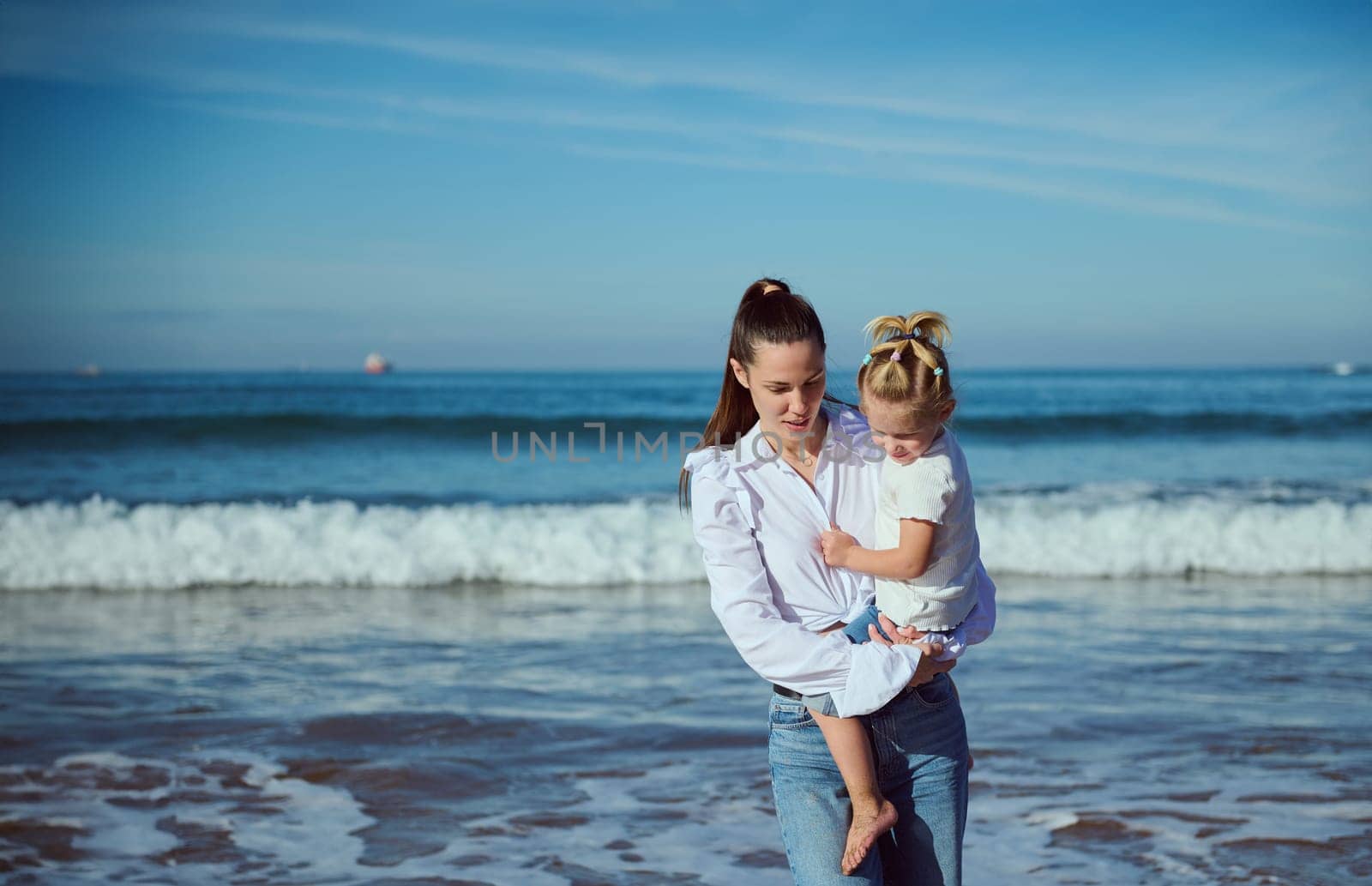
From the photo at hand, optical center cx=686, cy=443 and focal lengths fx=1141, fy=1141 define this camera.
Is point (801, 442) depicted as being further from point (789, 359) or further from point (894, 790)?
point (894, 790)

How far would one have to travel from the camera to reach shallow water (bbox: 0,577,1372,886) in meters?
4.23

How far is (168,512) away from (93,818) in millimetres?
7254

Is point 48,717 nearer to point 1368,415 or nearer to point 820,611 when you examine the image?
point 820,611

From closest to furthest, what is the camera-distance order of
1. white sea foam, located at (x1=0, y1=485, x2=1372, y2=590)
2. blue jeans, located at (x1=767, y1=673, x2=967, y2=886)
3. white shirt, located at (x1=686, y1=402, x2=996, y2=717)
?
white shirt, located at (x1=686, y1=402, x2=996, y2=717) < blue jeans, located at (x1=767, y1=673, x2=967, y2=886) < white sea foam, located at (x1=0, y1=485, x2=1372, y2=590)

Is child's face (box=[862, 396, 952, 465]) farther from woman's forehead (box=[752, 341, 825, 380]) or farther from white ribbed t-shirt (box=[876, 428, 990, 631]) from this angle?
woman's forehead (box=[752, 341, 825, 380])

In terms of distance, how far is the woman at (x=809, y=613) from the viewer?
2170 mm

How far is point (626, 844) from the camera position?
171 inches

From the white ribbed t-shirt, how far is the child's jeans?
0.07 ft

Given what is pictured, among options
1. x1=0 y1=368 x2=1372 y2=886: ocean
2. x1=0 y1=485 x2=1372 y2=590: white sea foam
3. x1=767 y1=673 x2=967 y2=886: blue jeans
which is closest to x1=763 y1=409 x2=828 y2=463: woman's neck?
x1=0 y1=368 x2=1372 y2=886: ocean

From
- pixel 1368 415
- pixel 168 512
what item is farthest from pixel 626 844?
pixel 1368 415

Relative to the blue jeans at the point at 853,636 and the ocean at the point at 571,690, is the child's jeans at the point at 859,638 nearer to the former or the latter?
the blue jeans at the point at 853,636

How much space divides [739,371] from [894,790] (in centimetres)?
90

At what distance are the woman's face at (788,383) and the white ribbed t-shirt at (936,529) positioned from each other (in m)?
0.21

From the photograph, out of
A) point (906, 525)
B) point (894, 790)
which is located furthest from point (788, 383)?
point (894, 790)
